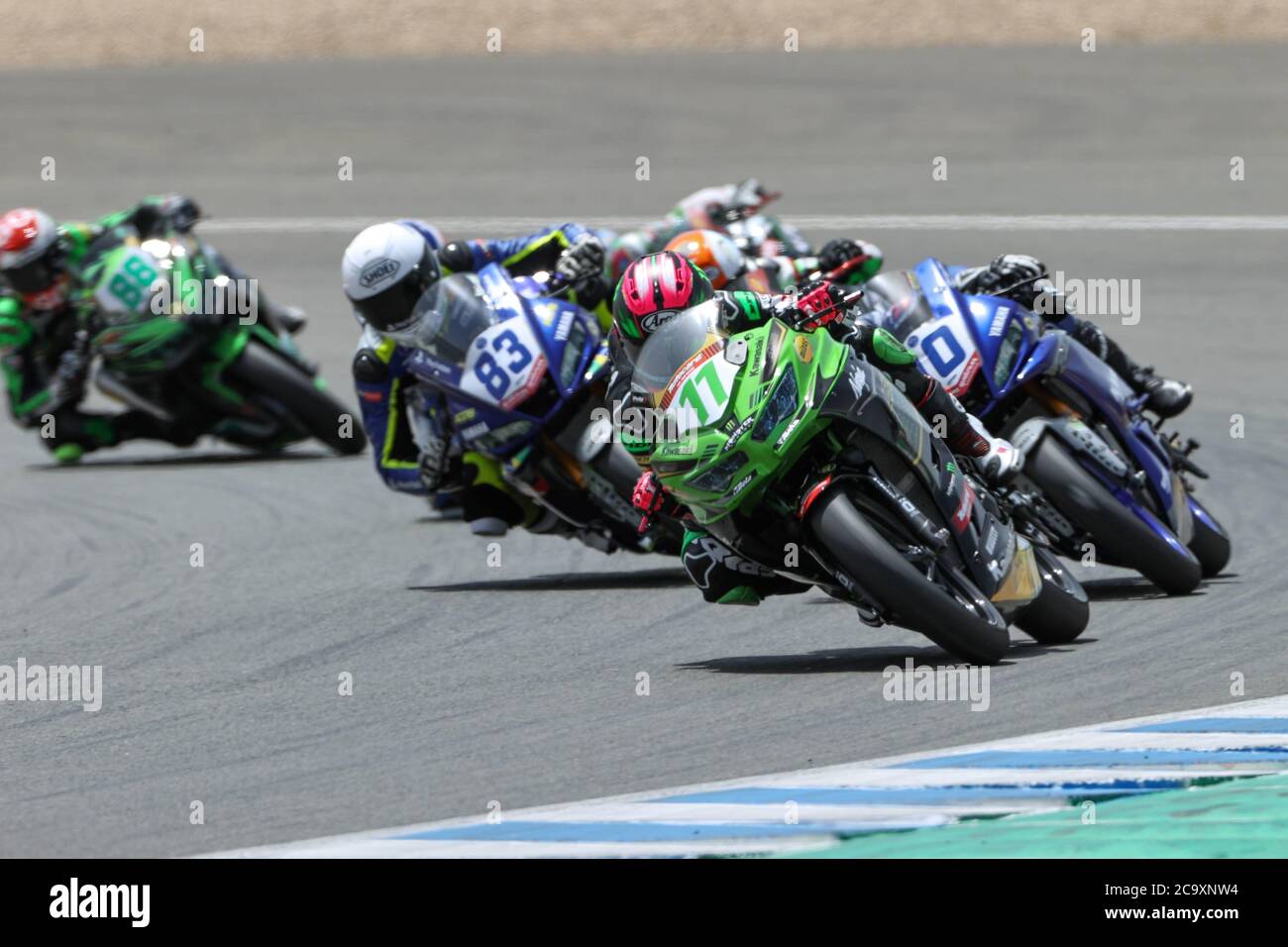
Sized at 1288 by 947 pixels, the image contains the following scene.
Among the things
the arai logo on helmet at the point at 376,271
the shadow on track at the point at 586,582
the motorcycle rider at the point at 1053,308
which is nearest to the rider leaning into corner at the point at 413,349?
the arai logo on helmet at the point at 376,271

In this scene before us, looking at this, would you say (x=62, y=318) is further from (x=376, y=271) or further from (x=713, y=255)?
(x=713, y=255)

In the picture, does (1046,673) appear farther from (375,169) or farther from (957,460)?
(375,169)

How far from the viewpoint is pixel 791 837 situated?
5.66m

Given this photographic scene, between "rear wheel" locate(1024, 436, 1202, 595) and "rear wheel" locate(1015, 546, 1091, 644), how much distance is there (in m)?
0.58

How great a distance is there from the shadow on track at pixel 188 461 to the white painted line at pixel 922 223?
7552 mm

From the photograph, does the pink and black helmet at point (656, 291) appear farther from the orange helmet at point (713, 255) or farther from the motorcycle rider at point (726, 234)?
the motorcycle rider at point (726, 234)

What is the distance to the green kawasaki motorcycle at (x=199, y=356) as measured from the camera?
15461 mm

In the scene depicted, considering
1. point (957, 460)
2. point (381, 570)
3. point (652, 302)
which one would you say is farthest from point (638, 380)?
point (381, 570)

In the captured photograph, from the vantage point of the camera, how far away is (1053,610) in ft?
26.8

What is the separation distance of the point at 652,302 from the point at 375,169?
61.7 ft

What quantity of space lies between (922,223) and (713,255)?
1260cm

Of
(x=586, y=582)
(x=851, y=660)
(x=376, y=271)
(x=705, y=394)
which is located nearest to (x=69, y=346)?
(x=376, y=271)

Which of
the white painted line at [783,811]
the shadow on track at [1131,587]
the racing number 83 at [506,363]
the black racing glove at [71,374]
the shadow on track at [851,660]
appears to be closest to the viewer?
the white painted line at [783,811]

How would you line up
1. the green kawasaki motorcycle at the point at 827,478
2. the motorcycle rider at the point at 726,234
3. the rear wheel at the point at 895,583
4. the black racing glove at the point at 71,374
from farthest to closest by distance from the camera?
the black racing glove at the point at 71,374 < the motorcycle rider at the point at 726,234 < the green kawasaki motorcycle at the point at 827,478 < the rear wheel at the point at 895,583
